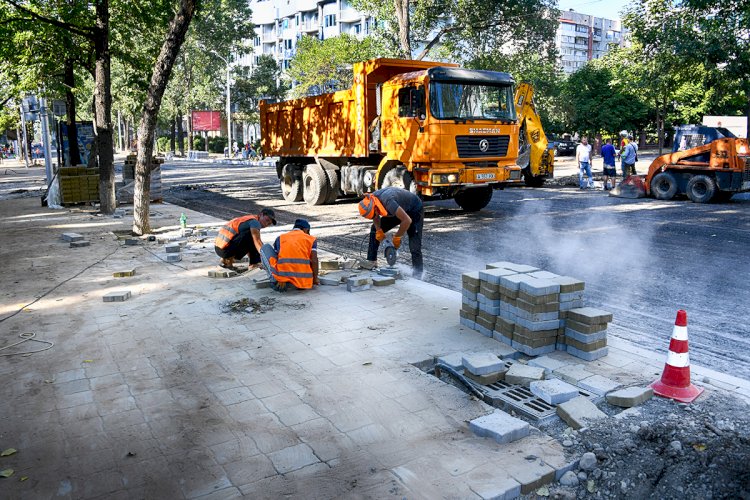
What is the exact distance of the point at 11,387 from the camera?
16.0 ft

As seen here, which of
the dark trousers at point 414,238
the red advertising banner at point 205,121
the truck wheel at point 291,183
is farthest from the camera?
the red advertising banner at point 205,121

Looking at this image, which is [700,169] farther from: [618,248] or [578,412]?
[578,412]

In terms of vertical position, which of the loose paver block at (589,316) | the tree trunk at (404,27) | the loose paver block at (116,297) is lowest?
the loose paver block at (116,297)

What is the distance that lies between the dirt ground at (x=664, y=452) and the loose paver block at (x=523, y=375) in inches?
21.8

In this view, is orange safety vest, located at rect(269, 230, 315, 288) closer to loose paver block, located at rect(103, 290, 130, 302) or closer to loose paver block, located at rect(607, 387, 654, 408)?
loose paver block, located at rect(103, 290, 130, 302)

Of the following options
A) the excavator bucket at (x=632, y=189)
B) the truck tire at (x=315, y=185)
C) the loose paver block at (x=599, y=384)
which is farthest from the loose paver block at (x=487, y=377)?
the excavator bucket at (x=632, y=189)

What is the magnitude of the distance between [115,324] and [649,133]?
2089 inches

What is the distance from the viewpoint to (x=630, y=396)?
437 cm

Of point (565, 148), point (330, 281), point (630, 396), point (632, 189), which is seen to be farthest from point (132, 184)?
point (565, 148)

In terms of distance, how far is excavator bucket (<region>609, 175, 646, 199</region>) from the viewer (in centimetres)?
1777

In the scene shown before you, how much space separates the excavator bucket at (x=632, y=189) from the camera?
58.3 ft

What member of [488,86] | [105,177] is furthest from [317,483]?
[105,177]

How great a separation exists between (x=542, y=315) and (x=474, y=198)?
10.2 meters

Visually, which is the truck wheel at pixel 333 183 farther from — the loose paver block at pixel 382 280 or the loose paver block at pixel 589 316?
the loose paver block at pixel 589 316
